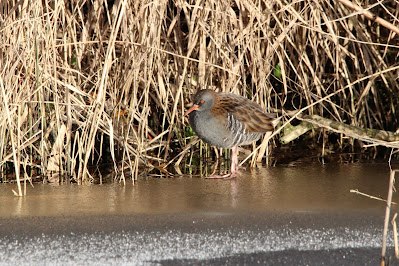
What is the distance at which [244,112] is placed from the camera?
4.85 metres

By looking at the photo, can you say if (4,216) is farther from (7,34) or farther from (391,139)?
(391,139)

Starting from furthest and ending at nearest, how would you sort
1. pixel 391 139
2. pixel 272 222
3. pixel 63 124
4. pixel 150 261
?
pixel 391 139 → pixel 63 124 → pixel 272 222 → pixel 150 261

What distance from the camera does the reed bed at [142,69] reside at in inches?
176

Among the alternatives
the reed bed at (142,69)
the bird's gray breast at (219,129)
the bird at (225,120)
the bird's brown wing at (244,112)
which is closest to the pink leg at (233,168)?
the bird at (225,120)

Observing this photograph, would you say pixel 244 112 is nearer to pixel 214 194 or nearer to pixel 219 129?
pixel 219 129

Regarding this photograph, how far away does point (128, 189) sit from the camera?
14.3 feet

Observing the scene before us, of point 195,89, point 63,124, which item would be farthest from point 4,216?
point 195,89

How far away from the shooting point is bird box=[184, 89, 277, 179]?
4789mm

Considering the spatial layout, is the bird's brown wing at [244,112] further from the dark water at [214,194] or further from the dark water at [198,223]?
the dark water at [198,223]

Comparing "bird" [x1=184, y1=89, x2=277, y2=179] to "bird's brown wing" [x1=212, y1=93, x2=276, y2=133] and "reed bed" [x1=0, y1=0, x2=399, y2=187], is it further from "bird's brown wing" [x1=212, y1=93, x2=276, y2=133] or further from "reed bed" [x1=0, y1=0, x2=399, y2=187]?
"reed bed" [x1=0, y1=0, x2=399, y2=187]

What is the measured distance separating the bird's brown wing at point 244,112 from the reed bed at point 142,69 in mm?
196

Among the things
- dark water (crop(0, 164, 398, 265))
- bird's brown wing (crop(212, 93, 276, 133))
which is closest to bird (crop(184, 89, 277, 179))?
bird's brown wing (crop(212, 93, 276, 133))

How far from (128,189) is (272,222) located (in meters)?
1.19

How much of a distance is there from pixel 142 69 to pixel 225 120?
780 millimetres
